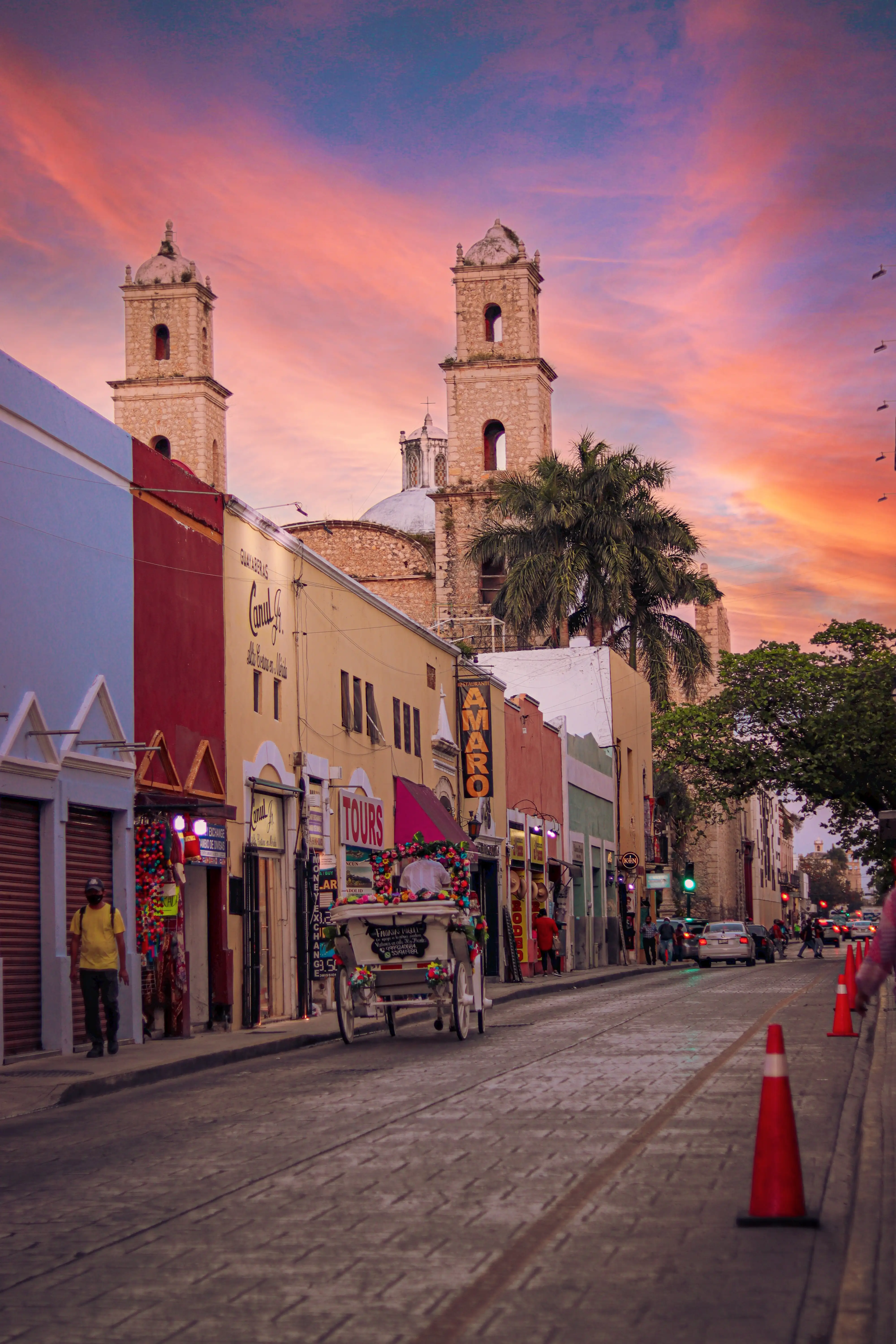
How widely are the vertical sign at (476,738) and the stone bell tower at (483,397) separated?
25.1 meters

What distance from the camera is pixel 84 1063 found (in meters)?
16.7

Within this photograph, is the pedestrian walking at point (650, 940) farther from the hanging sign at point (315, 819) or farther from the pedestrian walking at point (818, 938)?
the hanging sign at point (315, 819)

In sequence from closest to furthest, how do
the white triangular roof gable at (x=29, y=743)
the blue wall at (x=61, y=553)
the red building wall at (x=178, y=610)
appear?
the white triangular roof gable at (x=29, y=743) < the blue wall at (x=61, y=553) < the red building wall at (x=178, y=610)

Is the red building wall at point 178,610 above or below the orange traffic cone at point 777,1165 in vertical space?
above

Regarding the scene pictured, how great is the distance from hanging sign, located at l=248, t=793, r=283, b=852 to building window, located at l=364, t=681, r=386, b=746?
536cm

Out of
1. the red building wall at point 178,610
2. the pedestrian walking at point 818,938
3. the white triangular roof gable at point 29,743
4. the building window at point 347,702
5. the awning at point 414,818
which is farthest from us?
the pedestrian walking at point 818,938

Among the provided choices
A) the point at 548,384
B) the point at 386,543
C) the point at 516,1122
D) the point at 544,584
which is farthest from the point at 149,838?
the point at 386,543

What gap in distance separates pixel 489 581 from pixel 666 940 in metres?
17.9

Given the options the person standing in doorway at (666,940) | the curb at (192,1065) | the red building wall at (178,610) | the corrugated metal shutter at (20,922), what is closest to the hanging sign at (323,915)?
the curb at (192,1065)

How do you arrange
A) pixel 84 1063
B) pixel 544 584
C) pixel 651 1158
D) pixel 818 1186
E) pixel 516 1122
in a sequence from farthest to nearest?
1. pixel 544 584
2. pixel 84 1063
3. pixel 516 1122
4. pixel 651 1158
5. pixel 818 1186

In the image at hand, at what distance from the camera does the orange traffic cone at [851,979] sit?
1866 centimetres

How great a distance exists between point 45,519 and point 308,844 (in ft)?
30.5

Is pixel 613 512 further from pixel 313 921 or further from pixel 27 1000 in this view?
pixel 27 1000

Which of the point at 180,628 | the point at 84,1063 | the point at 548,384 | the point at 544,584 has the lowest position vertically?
the point at 84,1063
